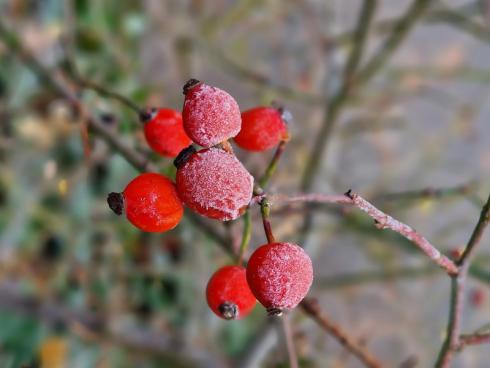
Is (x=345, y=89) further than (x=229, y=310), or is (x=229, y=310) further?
(x=345, y=89)

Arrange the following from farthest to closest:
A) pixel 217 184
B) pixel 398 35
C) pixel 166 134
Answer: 1. pixel 398 35
2. pixel 166 134
3. pixel 217 184

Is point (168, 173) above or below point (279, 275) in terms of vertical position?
above

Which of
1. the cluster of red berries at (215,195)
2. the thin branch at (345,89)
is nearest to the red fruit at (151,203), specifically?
the cluster of red berries at (215,195)

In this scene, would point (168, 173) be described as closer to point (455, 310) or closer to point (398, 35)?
point (455, 310)

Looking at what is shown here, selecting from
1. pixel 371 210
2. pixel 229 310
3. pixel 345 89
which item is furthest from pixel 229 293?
pixel 345 89

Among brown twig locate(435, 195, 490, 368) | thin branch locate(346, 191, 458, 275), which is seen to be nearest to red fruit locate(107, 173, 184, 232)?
thin branch locate(346, 191, 458, 275)

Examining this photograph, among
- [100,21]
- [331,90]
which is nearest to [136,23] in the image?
[100,21]

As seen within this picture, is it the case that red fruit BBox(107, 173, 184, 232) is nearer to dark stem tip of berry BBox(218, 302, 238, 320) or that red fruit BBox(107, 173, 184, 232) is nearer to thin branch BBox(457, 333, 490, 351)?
dark stem tip of berry BBox(218, 302, 238, 320)
